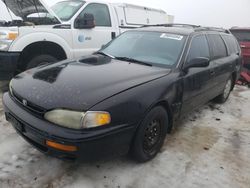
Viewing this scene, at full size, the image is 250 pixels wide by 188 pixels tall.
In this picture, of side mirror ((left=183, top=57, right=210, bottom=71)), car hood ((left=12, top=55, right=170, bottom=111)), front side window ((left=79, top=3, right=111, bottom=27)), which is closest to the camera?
car hood ((left=12, top=55, right=170, bottom=111))

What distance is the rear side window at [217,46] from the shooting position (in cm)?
457

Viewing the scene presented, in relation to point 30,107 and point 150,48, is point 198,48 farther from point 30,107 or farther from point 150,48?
point 30,107

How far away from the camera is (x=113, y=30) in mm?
6578

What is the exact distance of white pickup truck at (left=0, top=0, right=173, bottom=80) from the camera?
5.02 meters

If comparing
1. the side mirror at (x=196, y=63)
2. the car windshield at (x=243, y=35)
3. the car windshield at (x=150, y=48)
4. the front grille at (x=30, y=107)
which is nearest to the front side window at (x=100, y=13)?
the car windshield at (x=150, y=48)

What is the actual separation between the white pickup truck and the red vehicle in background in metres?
3.97

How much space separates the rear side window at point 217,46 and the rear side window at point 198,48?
0.23 metres

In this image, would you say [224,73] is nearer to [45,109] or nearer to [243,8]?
[45,109]

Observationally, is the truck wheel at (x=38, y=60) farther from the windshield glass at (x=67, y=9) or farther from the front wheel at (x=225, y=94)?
the front wheel at (x=225, y=94)

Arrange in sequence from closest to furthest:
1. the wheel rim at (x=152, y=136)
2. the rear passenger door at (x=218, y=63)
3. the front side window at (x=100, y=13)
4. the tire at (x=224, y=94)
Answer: the wheel rim at (x=152, y=136), the rear passenger door at (x=218, y=63), the tire at (x=224, y=94), the front side window at (x=100, y=13)

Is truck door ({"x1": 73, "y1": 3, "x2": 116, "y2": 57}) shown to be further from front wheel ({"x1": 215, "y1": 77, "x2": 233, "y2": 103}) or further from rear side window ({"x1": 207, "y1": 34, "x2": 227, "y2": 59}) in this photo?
front wheel ({"x1": 215, "y1": 77, "x2": 233, "y2": 103})

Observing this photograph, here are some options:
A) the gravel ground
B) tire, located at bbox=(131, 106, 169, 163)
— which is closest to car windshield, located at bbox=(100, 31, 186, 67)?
tire, located at bbox=(131, 106, 169, 163)

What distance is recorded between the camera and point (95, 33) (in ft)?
20.2

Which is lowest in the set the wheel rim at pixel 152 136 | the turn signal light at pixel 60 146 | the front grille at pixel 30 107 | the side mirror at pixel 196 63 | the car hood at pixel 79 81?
the wheel rim at pixel 152 136
